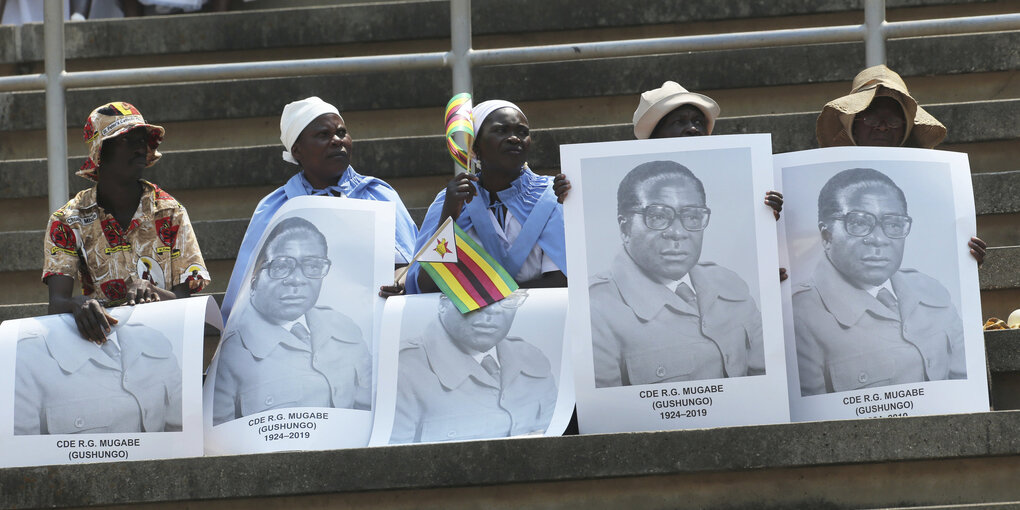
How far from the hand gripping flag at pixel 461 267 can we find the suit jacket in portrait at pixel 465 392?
0.18m

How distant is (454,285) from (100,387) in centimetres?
120

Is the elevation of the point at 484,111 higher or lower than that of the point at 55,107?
lower

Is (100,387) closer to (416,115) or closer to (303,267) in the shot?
(303,267)

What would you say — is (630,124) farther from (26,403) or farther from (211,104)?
(26,403)

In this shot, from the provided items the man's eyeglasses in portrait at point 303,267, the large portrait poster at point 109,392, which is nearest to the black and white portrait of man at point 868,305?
the man's eyeglasses in portrait at point 303,267

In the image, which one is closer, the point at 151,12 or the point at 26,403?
the point at 26,403

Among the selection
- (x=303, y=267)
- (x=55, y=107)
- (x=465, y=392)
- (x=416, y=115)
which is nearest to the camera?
(x=465, y=392)

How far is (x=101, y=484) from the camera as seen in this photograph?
15.1 feet

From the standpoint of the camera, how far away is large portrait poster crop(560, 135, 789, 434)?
185 inches

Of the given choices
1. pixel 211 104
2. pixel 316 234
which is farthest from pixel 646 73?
pixel 316 234

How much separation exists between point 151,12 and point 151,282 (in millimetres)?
4169

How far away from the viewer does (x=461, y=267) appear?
530 centimetres

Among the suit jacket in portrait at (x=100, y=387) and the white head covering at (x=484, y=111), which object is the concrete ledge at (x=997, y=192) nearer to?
the white head covering at (x=484, y=111)

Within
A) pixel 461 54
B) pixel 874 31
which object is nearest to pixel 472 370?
pixel 461 54
